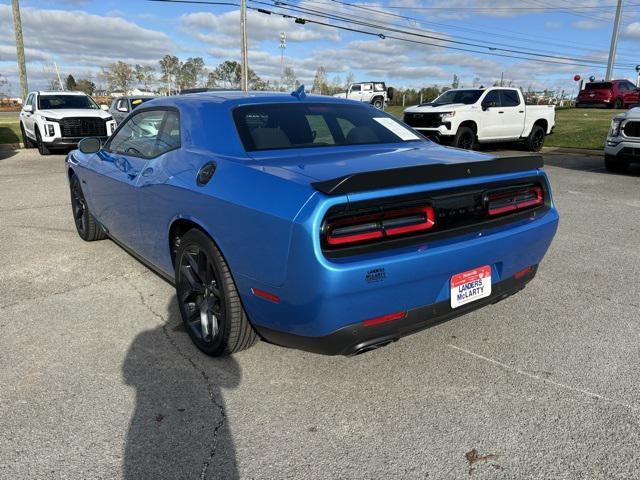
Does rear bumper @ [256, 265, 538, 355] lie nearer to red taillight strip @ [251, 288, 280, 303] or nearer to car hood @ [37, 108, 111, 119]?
red taillight strip @ [251, 288, 280, 303]

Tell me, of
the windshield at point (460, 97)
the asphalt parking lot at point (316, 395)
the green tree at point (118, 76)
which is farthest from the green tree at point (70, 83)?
the asphalt parking lot at point (316, 395)

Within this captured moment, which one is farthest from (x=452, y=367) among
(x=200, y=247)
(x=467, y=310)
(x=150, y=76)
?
(x=150, y=76)

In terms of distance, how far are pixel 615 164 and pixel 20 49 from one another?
2165 centimetres

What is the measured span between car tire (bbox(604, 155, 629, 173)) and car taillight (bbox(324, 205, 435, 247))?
980 centimetres

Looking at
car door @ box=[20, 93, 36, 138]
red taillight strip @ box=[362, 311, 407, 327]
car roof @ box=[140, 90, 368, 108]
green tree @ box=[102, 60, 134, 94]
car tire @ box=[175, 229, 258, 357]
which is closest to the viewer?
red taillight strip @ box=[362, 311, 407, 327]

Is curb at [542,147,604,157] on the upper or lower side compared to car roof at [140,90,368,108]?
lower

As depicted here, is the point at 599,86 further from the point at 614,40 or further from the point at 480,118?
the point at 480,118

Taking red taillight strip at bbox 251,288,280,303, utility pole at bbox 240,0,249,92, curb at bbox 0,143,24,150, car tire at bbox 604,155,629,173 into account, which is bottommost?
curb at bbox 0,143,24,150

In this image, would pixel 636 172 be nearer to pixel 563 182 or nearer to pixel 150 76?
pixel 563 182

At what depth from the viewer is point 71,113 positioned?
1410cm

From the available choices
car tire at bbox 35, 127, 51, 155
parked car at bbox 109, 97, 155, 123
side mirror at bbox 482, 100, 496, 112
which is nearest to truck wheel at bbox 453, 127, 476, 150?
side mirror at bbox 482, 100, 496, 112

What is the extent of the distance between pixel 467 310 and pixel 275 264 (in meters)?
1.13

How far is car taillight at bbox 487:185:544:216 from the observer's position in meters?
2.93

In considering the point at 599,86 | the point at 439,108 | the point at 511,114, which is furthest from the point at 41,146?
the point at 599,86
